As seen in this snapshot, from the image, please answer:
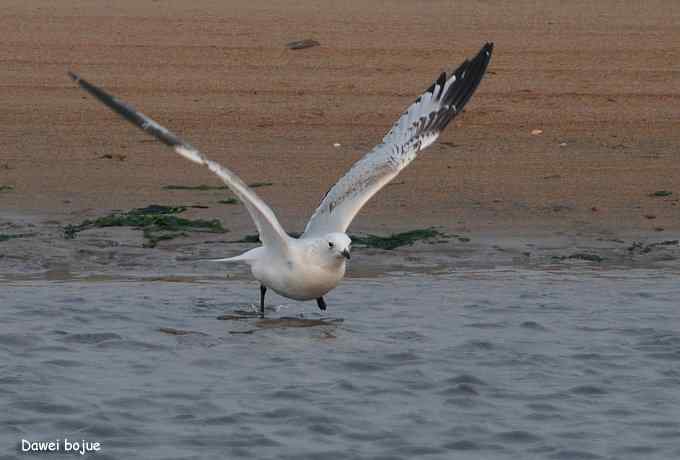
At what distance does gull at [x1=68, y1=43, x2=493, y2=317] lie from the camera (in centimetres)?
873

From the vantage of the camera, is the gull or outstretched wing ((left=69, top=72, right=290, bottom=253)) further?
the gull

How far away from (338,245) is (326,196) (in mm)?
1155

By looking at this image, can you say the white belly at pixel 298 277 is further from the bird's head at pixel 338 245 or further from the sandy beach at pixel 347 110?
the sandy beach at pixel 347 110

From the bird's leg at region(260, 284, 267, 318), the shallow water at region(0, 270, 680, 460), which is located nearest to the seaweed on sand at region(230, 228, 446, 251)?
the shallow water at region(0, 270, 680, 460)

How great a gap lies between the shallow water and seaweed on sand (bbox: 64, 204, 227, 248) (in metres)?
0.88

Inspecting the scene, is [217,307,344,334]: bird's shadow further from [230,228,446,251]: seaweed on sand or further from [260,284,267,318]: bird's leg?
[230,228,446,251]: seaweed on sand

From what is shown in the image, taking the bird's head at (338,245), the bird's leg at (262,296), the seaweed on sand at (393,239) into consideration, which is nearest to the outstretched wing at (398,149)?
the bird's leg at (262,296)

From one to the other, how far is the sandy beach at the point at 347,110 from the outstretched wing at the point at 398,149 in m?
1.12

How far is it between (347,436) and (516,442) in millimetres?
816

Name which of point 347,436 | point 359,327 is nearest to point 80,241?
point 359,327

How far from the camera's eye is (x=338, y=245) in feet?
31.0

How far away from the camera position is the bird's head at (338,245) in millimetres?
9422

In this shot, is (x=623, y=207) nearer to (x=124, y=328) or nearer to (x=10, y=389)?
(x=124, y=328)

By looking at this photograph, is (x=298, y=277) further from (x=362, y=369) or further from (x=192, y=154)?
(x=192, y=154)
